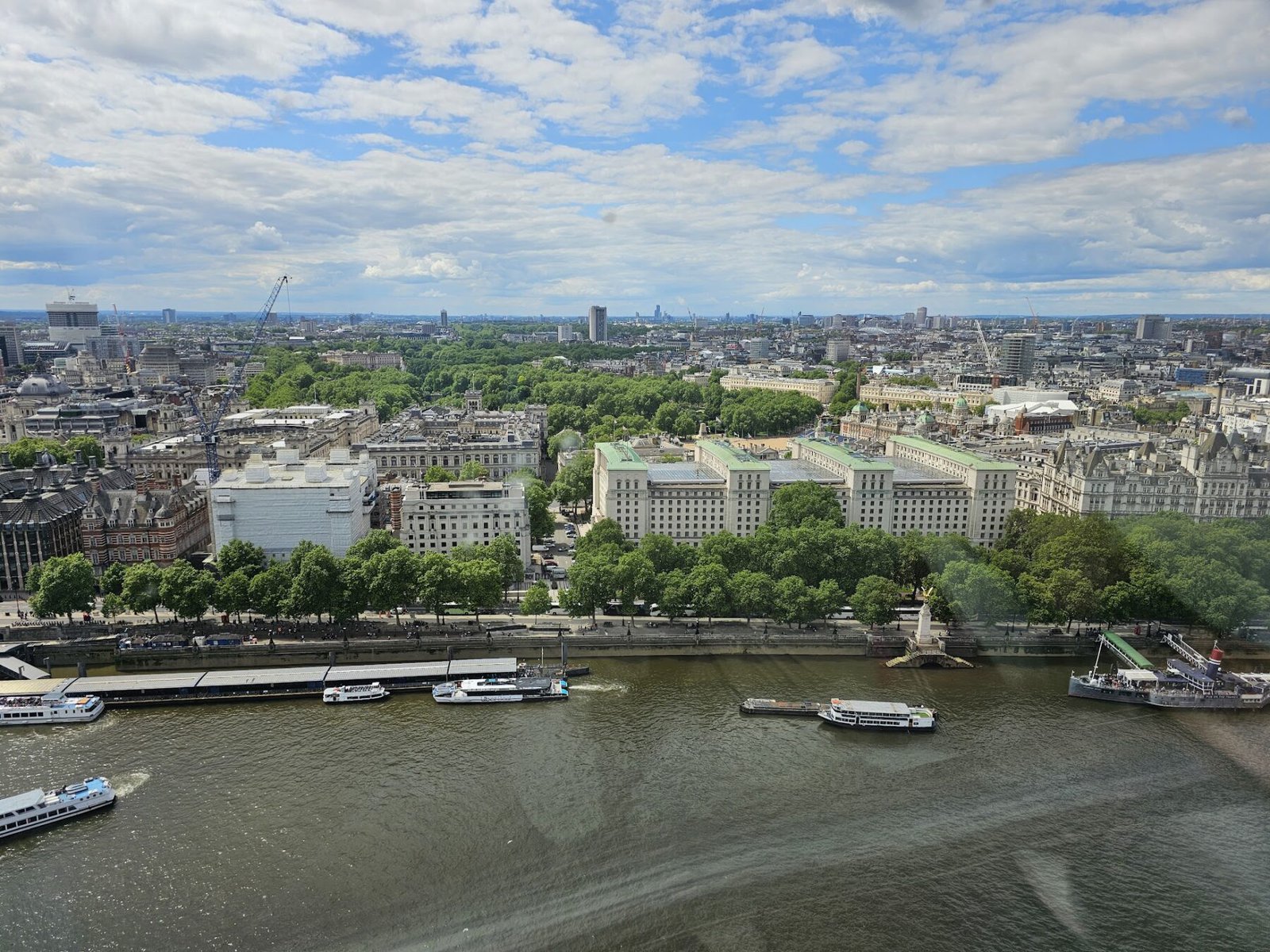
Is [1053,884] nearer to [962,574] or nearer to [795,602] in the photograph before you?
[795,602]

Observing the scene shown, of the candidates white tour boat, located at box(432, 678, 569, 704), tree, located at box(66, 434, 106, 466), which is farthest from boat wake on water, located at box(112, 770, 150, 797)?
tree, located at box(66, 434, 106, 466)

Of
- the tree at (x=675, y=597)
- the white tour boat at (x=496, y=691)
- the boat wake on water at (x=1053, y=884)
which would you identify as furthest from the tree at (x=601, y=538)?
the boat wake on water at (x=1053, y=884)

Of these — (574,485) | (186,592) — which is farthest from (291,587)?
(574,485)

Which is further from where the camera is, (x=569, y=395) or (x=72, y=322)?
(x=72, y=322)

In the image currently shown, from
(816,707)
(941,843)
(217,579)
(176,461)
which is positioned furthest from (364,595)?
(176,461)

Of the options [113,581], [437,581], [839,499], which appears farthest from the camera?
[839,499]

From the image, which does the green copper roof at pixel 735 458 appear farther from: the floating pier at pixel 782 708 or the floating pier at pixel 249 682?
the floating pier at pixel 249 682

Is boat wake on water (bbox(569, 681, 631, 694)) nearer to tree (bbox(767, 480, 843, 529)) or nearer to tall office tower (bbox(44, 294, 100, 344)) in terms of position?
tree (bbox(767, 480, 843, 529))
